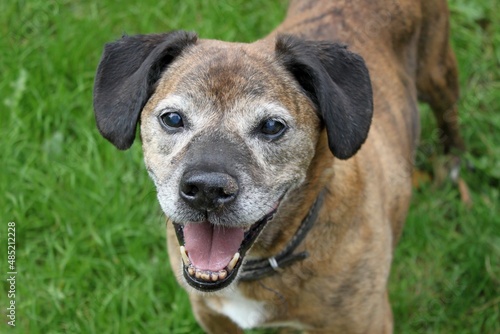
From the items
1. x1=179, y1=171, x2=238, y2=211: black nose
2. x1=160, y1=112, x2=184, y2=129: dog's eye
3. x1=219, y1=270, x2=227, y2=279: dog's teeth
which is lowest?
x1=219, y1=270, x2=227, y2=279: dog's teeth

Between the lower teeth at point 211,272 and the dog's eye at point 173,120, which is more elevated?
the dog's eye at point 173,120

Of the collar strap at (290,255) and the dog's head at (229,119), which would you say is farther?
the collar strap at (290,255)

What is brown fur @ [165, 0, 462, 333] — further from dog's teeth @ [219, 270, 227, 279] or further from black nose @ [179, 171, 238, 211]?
black nose @ [179, 171, 238, 211]

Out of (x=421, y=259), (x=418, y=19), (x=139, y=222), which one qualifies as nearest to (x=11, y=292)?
(x=139, y=222)

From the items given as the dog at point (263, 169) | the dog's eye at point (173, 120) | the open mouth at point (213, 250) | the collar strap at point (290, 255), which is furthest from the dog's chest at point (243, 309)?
the dog's eye at point (173, 120)

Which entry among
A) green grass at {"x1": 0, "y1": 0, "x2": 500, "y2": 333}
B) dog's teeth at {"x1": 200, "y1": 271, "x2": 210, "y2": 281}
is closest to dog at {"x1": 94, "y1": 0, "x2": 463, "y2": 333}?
dog's teeth at {"x1": 200, "y1": 271, "x2": 210, "y2": 281}

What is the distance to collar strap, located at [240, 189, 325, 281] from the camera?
348 centimetres

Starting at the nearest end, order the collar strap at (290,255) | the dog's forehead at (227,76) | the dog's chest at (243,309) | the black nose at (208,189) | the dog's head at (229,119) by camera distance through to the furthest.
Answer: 1. the black nose at (208,189)
2. the dog's head at (229,119)
3. the dog's forehead at (227,76)
4. the collar strap at (290,255)
5. the dog's chest at (243,309)

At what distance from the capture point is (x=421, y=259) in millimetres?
5023

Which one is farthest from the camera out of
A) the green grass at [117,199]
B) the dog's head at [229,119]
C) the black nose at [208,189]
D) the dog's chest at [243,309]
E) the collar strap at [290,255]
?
the green grass at [117,199]

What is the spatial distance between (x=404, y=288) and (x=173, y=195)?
2.21 metres

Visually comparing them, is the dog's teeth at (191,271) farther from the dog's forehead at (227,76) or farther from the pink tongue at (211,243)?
the dog's forehead at (227,76)

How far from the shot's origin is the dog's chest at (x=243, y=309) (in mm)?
3623

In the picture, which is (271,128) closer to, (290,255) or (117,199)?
(290,255)
